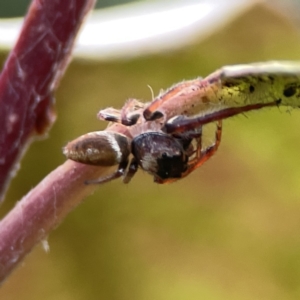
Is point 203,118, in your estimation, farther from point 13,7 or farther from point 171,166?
point 13,7

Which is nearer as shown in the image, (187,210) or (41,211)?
(41,211)

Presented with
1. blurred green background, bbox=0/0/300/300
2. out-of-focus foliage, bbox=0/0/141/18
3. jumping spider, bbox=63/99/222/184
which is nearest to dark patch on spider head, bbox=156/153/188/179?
jumping spider, bbox=63/99/222/184

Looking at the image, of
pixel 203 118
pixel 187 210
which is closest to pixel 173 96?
pixel 203 118

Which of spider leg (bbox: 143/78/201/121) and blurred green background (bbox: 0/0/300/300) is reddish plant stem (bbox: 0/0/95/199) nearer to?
spider leg (bbox: 143/78/201/121)

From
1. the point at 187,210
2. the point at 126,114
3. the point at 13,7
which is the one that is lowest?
the point at 187,210

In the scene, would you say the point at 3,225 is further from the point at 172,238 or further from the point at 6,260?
the point at 172,238

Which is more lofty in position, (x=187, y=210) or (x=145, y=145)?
(x=145, y=145)
